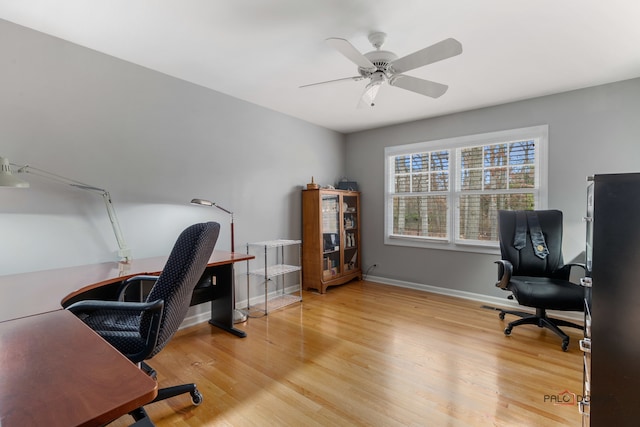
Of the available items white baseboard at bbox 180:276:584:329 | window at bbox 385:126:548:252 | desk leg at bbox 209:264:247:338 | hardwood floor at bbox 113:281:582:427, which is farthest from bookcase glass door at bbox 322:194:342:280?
desk leg at bbox 209:264:247:338

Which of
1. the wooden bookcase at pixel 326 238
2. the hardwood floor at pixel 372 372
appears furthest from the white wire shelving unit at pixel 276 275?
the hardwood floor at pixel 372 372

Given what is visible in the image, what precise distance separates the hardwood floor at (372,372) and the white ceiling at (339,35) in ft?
7.80

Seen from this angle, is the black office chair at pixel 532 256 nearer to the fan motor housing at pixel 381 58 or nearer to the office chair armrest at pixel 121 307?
the fan motor housing at pixel 381 58

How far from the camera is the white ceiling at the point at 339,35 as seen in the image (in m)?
1.82

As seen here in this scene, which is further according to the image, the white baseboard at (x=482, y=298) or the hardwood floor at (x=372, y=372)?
the white baseboard at (x=482, y=298)

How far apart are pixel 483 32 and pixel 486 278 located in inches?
106

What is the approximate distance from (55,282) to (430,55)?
8.67 feet

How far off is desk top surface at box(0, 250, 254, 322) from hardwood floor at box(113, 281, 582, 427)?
2.42ft

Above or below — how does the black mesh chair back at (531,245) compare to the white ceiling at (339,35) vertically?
below

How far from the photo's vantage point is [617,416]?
3.60ft

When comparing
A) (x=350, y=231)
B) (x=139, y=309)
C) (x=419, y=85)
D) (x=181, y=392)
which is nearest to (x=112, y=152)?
(x=139, y=309)

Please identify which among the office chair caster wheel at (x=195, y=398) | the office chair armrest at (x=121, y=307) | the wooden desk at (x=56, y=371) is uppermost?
the wooden desk at (x=56, y=371)

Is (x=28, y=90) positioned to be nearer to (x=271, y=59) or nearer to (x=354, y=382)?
(x=271, y=59)

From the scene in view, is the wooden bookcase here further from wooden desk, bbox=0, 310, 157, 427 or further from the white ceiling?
wooden desk, bbox=0, 310, 157, 427
